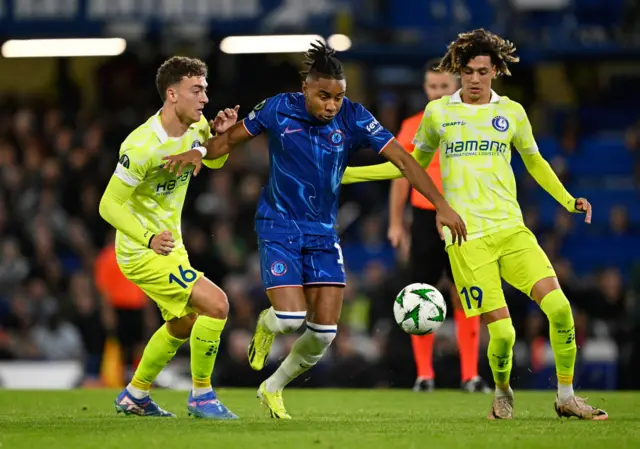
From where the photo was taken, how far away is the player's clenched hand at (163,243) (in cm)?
762

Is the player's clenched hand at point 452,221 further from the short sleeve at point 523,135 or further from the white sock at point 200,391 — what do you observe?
the white sock at point 200,391

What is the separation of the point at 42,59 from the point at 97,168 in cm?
491

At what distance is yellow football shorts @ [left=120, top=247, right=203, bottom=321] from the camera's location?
8070 mm

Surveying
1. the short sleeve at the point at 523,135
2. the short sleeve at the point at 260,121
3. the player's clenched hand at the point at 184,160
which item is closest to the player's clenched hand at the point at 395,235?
the short sleeve at the point at 523,135

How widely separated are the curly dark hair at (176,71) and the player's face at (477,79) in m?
1.71

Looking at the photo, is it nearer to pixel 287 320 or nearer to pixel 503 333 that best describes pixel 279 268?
pixel 287 320

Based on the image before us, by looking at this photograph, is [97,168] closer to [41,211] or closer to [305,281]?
[41,211]

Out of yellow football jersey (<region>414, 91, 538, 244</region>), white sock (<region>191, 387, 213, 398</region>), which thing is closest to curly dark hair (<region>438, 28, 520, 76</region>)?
yellow football jersey (<region>414, 91, 538, 244</region>)

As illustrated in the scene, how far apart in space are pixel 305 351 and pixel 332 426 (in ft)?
2.02

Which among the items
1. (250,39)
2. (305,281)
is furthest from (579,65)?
(305,281)

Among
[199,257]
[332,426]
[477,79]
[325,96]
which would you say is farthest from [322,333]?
[199,257]

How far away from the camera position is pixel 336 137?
8.02 metres

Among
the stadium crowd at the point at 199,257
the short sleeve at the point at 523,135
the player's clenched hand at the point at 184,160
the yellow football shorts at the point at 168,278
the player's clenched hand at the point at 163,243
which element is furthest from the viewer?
the stadium crowd at the point at 199,257

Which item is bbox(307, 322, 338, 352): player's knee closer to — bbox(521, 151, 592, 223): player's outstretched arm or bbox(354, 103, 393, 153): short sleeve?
bbox(354, 103, 393, 153): short sleeve
